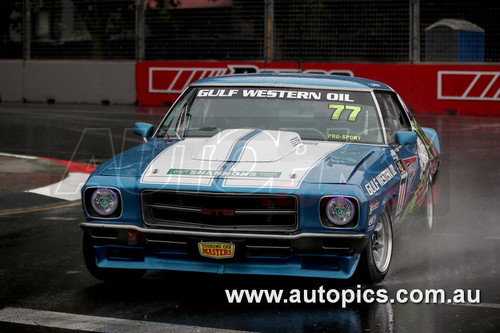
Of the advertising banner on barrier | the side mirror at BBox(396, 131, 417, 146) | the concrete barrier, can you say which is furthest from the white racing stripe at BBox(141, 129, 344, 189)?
the concrete barrier

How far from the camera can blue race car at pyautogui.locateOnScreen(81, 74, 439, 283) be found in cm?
573

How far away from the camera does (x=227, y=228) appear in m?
5.79

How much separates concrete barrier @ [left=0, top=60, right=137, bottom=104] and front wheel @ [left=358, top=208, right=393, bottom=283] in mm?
17756

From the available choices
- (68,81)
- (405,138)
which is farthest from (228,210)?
(68,81)

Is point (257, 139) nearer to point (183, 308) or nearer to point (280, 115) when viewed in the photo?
point (280, 115)

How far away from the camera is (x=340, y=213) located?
5.73 meters

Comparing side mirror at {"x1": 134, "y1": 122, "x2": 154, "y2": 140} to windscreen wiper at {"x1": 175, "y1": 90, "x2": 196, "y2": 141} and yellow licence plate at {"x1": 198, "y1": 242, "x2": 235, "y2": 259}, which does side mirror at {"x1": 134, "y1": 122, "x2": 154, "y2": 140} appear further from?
yellow licence plate at {"x1": 198, "y1": 242, "x2": 235, "y2": 259}

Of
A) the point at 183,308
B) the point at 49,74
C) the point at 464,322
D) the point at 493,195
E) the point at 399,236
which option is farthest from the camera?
the point at 49,74

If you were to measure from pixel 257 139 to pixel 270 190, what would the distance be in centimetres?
84

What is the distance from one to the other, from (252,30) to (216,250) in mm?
17004

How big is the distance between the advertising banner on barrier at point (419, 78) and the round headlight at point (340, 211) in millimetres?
14755

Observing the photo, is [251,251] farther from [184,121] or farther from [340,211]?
[184,121]

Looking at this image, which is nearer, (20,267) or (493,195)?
(20,267)

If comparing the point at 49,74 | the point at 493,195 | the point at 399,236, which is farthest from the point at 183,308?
the point at 49,74
